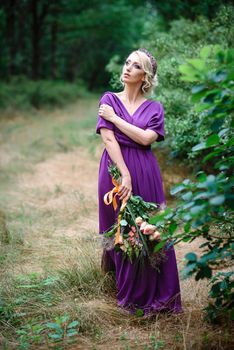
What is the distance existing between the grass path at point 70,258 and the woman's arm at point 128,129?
1275 millimetres

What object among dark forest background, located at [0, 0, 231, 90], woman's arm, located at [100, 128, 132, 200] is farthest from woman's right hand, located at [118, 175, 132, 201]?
dark forest background, located at [0, 0, 231, 90]

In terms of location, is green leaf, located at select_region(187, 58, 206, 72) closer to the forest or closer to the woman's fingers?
the forest

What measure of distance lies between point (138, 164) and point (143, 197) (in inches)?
10.7

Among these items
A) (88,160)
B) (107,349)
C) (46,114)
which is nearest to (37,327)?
(107,349)

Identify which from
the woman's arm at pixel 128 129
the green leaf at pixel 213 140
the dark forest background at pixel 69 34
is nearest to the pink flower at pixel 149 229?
the woman's arm at pixel 128 129

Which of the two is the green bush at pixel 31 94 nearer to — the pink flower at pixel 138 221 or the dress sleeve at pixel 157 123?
the dress sleeve at pixel 157 123

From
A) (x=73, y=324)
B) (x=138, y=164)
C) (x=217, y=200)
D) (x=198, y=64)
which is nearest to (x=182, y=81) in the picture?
(x=138, y=164)

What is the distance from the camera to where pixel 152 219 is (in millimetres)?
2396

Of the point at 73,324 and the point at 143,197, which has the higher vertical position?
the point at 143,197

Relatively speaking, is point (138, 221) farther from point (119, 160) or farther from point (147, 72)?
point (147, 72)

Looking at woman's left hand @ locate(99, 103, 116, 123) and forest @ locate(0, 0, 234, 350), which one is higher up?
woman's left hand @ locate(99, 103, 116, 123)

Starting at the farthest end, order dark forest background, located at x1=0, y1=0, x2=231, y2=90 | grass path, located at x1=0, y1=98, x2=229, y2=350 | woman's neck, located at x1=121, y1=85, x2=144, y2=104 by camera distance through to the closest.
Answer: dark forest background, located at x1=0, y1=0, x2=231, y2=90
woman's neck, located at x1=121, y1=85, x2=144, y2=104
grass path, located at x1=0, y1=98, x2=229, y2=350

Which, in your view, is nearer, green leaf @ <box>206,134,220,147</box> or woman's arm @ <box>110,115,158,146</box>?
green leaf @ <box>206,134,220,147</box>

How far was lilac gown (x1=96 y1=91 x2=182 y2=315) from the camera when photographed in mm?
3348
